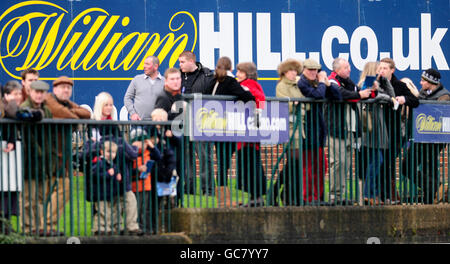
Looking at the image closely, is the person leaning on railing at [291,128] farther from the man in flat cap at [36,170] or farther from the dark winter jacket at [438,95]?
the man in flat cap at [36,170]

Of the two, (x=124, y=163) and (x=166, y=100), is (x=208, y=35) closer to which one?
(x=166, y=100)

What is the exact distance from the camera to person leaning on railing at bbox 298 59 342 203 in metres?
13.3

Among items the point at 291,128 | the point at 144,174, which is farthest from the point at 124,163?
the point at 291,128

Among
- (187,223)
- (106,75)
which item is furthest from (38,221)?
(106,75)

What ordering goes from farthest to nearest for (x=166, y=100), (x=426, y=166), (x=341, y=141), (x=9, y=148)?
1. (x=426, y=166)
2. (x=166, y=100)
3. (x=341, y=141)
4. (x=9, y=148)

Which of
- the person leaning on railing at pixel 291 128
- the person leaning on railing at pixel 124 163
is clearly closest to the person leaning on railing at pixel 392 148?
the person leaning on railing at pixel 291 128

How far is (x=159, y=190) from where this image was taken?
1253 centimetres

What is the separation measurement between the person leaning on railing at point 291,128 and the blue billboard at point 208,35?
5.23 m

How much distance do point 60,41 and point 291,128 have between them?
6534mm

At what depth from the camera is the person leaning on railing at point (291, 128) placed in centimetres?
1320

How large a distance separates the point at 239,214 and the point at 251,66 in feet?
6.54

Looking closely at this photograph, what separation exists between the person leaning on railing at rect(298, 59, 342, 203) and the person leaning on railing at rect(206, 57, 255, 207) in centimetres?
85

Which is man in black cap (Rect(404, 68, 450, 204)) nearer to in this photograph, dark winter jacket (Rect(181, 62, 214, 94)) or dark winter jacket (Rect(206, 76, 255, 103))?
dark winter jacket (Rect(206, 76, 255, 103))

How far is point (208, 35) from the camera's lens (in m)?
18.8
